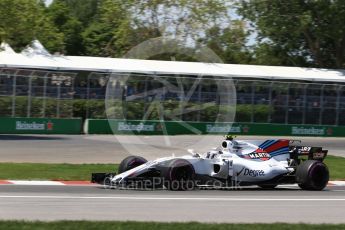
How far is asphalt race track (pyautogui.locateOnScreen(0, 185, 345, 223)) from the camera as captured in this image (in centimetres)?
1163

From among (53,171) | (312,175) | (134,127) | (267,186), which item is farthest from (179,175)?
(134,127)

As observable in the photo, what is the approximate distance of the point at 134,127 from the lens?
34.9m

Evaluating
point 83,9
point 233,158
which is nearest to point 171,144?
point 233,158

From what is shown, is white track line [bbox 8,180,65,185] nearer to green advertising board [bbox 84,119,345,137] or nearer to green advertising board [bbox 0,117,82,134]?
green advertising board [bbox 0,117,82,134]

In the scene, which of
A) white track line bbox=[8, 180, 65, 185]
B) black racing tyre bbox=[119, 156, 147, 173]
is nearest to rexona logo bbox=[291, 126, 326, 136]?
white track line bbox=[8, 180, 65, 185]

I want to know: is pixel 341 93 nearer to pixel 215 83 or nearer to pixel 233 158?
pixel 215 83

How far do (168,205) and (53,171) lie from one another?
287 inches

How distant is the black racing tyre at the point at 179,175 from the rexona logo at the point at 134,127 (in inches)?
735

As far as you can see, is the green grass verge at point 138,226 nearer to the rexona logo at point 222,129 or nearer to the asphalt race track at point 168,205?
the asphalt race track at point 168,205

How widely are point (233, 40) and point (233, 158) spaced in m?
42.7

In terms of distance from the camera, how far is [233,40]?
58438mm

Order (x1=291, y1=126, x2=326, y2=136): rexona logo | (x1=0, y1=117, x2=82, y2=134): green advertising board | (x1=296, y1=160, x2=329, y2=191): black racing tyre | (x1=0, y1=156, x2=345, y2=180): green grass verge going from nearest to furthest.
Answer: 1. (x1=296, y1=160, x2=329, y2=191): black racing tyre
2. (x1=0, y1=156, x2=345, y2=180): green grass verge
3. (x1=0, y1=117, x2=82, y2=134): green advertising board
4. (x1=291, y1=126, x2=326, y2=136): rexona logo

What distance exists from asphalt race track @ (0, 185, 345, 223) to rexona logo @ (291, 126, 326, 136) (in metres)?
22.5

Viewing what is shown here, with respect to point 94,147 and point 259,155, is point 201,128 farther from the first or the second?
point 259,155
